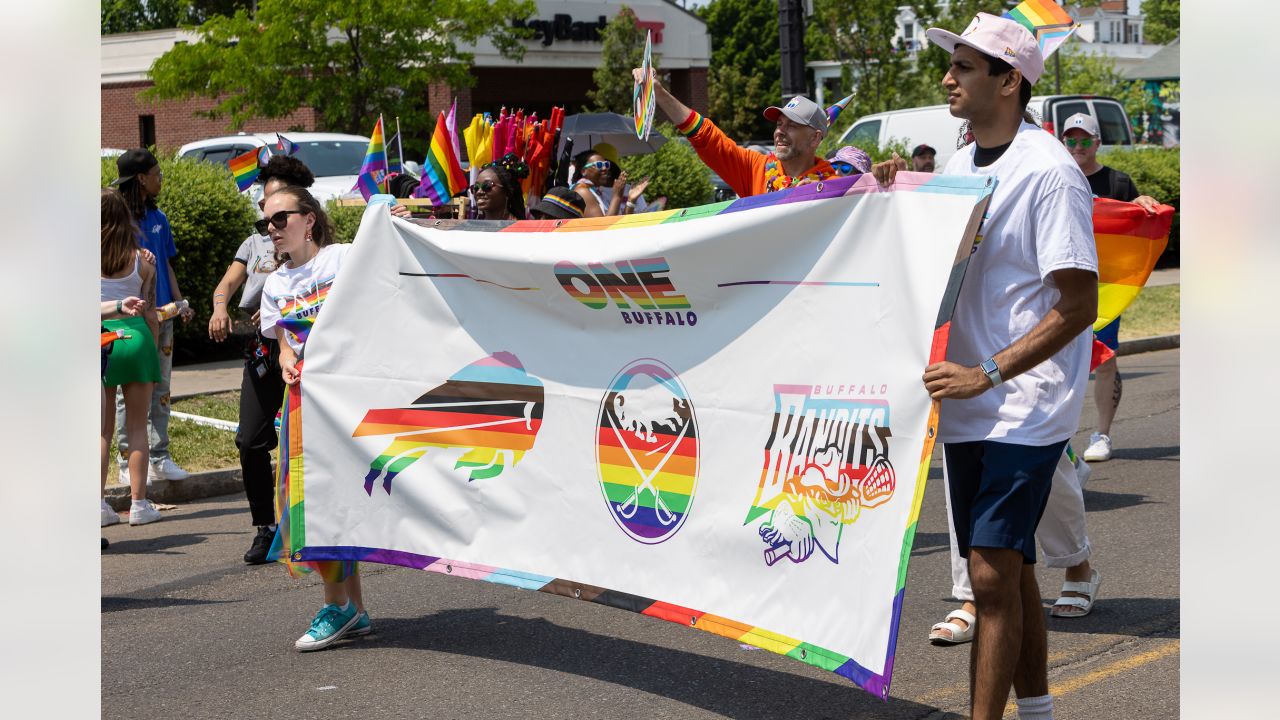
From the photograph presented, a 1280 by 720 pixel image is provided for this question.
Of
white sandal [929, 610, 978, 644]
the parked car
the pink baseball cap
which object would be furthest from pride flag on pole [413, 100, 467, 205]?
the parked car

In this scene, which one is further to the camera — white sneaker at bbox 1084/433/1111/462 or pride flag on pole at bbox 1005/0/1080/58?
white sneaker at bbox 1084/433/1111/462

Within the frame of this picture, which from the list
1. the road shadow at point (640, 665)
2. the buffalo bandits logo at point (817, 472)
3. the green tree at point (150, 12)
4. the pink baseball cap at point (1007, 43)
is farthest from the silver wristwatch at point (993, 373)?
the green tree at point (150, 12)

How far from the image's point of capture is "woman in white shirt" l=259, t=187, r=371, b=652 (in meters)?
5.46

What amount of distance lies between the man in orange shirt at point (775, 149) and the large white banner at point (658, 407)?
1524mm

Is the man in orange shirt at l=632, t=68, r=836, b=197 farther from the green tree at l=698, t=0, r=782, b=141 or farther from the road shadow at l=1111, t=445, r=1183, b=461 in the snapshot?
the green tree at l=698, t=0, r=782, b=141

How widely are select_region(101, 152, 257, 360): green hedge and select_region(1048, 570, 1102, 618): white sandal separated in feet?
32.9

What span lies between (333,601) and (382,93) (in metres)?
21.1

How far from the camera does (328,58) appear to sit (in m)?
24.1

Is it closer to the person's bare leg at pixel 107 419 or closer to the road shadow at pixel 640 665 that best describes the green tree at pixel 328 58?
the person's bare leg at pixel 107 419

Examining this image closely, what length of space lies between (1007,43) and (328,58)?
859 inches

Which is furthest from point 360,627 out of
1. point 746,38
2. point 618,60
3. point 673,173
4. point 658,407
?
point 746,38

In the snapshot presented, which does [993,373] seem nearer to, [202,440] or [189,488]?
[189,488]

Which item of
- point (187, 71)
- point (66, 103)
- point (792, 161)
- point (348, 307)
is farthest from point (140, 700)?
point (187, 71)

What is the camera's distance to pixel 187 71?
2372 cm
